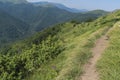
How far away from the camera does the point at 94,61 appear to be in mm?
25219

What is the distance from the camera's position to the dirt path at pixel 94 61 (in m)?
21.2

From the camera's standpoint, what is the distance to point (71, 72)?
2203cm

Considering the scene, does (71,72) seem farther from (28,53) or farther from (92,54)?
(28,53)

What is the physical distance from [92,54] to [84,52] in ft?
2.72

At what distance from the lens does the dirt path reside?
21.2 metres

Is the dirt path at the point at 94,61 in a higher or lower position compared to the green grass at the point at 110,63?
lower

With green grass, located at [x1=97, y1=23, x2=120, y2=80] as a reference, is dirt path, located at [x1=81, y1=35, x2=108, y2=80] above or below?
below

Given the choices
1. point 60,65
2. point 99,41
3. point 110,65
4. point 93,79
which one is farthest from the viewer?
point 99,41

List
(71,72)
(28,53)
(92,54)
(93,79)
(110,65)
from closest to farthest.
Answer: (93,79), (71,72), (110,65), (92,54), (28,53)

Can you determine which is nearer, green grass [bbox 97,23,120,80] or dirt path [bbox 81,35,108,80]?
green grass [bbox 97,23,120,80]

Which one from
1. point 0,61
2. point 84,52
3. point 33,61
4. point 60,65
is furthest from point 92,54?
point 0,61

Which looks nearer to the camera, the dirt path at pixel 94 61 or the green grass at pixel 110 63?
the green grass at pixel 110 63

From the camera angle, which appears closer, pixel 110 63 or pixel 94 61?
pixel 110 63

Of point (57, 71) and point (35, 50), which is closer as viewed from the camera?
point (57, 71)
